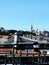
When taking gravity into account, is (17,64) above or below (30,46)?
below

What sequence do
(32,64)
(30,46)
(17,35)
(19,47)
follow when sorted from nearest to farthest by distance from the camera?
(19,47), (30,46), (32,64), (17,35)

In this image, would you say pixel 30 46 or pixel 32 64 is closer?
pixel 30 46

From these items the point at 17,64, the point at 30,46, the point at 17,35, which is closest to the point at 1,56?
the point at 17,64

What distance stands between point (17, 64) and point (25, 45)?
17.2 inches

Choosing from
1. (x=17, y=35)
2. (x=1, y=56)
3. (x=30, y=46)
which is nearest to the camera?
(x=30, y=46)

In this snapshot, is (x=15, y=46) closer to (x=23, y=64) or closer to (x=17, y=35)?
(x=23, y=64)

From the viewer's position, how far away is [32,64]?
3766mm

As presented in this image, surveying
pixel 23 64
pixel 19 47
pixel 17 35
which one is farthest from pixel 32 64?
pixel 17 35

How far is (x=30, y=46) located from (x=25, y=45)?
97 millimetres

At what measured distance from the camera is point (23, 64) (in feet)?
12.6

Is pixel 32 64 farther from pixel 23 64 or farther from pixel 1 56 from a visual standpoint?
pixel 1 56

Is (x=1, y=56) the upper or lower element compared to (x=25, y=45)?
lower

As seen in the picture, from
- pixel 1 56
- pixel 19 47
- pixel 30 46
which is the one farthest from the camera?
pixel 1 56

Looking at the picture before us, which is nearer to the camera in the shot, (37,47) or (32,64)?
(37,47)
